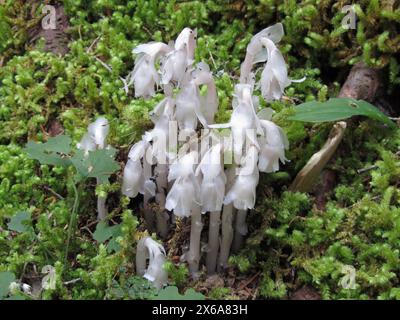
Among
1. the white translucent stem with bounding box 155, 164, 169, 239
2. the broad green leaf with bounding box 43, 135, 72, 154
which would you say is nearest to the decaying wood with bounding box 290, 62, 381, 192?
the white translucent stem with bounding box 155, 164, 169, 239

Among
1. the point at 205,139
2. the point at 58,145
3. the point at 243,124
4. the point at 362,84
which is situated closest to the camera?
the point at 243,124

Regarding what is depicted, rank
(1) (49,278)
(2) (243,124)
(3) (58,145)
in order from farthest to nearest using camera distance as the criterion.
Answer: (3) (58,145)
(1) (49,278)
(2) (243,124)

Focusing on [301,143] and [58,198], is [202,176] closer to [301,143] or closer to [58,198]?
[301,143]

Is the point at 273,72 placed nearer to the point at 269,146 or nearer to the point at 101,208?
the point at 269,146

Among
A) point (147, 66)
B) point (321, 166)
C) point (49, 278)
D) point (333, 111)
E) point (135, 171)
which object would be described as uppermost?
point (147, 66)

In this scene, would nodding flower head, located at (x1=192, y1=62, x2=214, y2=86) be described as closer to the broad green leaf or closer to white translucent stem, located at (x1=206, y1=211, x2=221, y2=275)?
white translucent stem, located at (x1=206, y1=211, x2=221, y2=275)

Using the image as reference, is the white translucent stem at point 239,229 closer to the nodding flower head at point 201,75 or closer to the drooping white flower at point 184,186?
the drooping white flower at point 184,186

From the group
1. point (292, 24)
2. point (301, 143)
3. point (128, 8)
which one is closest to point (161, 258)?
point (301, 143)

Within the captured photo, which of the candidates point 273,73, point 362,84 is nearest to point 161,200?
point 273,73
